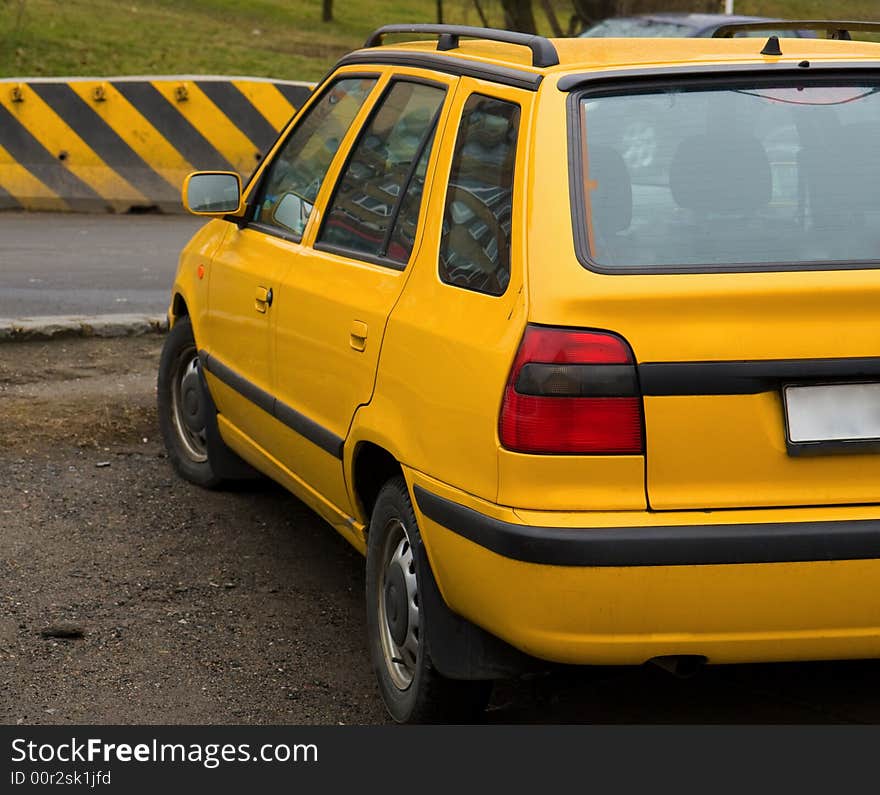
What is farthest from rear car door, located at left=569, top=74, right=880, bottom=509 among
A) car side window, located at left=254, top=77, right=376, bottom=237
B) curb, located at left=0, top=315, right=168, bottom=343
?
curb, located at left=0, top=315, right=168, bottom=343

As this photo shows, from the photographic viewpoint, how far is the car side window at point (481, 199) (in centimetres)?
379

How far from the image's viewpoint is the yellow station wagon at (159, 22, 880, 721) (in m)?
3.47

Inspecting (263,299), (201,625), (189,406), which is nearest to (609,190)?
(263,299)

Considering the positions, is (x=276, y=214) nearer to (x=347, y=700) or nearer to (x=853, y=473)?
(x=347, y=700)

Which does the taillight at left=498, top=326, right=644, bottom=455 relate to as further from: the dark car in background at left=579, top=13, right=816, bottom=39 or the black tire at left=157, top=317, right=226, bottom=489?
the dark car in background at left=579, top=13, right=816, bottom=39

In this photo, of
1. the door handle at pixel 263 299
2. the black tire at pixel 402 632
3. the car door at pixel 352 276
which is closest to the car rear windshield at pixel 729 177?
the car door at pixel 352 276

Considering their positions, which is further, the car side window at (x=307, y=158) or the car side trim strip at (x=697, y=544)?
the car side window at (x=307, y=158)

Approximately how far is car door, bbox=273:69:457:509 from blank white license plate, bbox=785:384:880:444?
115cm

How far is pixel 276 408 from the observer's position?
202 inches

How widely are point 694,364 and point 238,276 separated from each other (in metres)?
2.44

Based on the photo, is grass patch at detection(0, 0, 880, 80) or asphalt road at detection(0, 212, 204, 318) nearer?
asphalt road at detection(0, 212, 204, 318)

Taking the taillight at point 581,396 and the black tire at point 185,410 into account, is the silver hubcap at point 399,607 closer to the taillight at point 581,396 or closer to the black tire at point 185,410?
the taillight at point 581,396

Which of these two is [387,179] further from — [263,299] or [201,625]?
[201,625]

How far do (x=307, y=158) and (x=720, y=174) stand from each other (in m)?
2.02
